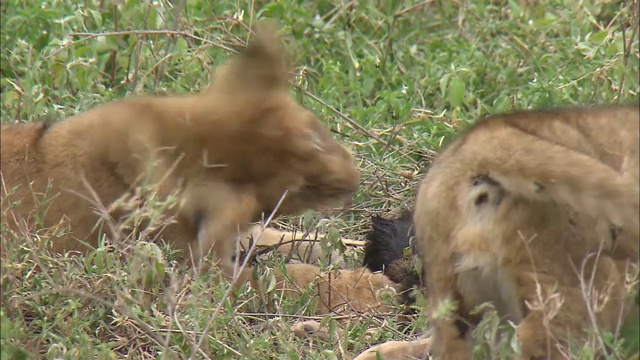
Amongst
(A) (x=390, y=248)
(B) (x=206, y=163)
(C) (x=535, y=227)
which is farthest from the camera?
(A) (x=390, y=248)

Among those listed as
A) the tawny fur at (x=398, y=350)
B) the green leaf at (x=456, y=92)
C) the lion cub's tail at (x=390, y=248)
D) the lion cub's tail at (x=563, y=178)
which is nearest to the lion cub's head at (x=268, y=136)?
the tawny fur at (x=398, y=350)

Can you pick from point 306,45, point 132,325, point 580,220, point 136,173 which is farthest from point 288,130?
point 306,45

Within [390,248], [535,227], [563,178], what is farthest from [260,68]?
[563,178]

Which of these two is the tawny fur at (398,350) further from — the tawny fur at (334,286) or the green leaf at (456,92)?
the green leaf at (456,92)

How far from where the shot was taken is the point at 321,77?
23.9 feet

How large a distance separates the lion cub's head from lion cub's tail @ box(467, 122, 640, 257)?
1.06 meters

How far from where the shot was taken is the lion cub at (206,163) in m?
4.57

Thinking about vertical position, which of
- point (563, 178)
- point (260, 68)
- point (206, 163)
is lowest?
point (206, 163)

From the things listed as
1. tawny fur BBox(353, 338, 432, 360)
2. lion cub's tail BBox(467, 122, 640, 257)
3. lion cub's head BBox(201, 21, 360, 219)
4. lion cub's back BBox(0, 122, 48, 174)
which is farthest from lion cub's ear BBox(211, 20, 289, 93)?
lion cub's tail BBox(467, 122, 640, 257)

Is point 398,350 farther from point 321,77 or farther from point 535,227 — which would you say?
point 321,77

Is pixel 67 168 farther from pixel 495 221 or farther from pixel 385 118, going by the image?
pixel 385 118

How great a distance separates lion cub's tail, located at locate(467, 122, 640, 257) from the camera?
344cm

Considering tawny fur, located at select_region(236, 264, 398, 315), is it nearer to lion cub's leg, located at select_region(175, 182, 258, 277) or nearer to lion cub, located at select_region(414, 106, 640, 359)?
lion cub's leg, located at select_region(175, 182, 258, 277)

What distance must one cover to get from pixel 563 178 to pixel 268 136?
136 centimetres
